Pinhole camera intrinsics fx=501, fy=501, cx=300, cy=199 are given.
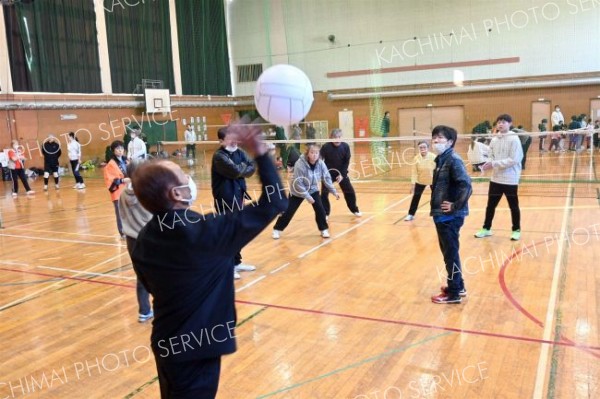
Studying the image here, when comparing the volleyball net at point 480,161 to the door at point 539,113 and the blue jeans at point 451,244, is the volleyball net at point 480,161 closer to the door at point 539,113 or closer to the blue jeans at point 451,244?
the door at point 539,113

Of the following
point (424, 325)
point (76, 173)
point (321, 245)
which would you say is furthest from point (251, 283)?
point (76, 173)

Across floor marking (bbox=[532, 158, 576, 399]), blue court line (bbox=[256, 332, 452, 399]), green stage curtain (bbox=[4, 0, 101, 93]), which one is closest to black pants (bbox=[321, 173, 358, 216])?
floor marking (bbox=[532, 158, 576, 399])

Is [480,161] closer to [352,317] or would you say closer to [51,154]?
[352,317]

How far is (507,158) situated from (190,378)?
6175mm

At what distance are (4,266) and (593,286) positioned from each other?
7.74m

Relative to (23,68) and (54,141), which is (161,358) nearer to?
(54,141)

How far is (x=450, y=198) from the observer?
500 cm

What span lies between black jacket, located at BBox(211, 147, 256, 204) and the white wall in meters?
17.8

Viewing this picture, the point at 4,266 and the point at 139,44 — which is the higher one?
the point at 139,44

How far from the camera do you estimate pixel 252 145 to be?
2076 millimetres

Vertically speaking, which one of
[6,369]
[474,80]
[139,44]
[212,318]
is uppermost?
[139,44]

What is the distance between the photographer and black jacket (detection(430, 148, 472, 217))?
4.89 meters

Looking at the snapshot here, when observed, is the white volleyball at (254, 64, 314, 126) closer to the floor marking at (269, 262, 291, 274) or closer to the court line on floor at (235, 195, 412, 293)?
the court line on floor at (235, 195, 412, 293)

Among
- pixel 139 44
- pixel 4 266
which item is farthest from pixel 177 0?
pixel 4 266
